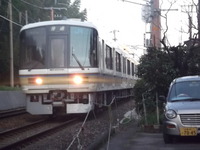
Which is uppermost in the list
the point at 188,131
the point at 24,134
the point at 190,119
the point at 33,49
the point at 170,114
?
the point at 33,49

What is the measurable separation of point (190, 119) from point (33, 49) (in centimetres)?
792

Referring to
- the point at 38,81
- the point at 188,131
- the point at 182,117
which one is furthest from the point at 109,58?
the point at 188,131

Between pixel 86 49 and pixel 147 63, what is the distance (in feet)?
7.26

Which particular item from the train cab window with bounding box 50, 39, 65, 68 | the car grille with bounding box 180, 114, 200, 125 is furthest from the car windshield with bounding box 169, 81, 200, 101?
the train cab window with bounding box 50, 39, 65, 68

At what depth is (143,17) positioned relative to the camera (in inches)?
1224

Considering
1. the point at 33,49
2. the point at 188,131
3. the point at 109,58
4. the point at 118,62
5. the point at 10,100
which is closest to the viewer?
the point at 188,131

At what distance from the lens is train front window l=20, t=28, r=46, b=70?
17.5 meters

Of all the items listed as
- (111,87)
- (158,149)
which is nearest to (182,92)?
(158,149)

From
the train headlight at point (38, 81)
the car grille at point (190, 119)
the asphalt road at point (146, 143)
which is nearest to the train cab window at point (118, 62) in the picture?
the train headlight at point (38, 81)

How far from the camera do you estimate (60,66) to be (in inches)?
680

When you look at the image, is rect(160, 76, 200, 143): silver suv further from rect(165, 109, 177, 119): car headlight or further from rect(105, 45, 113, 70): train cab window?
rect(105, 45, 113, 70): train cab window

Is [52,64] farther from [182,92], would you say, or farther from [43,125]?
[182,92]

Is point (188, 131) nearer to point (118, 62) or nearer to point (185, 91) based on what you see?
point (185, 91)

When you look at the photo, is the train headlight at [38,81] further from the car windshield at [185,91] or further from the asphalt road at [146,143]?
the car windshield at [185,91]
